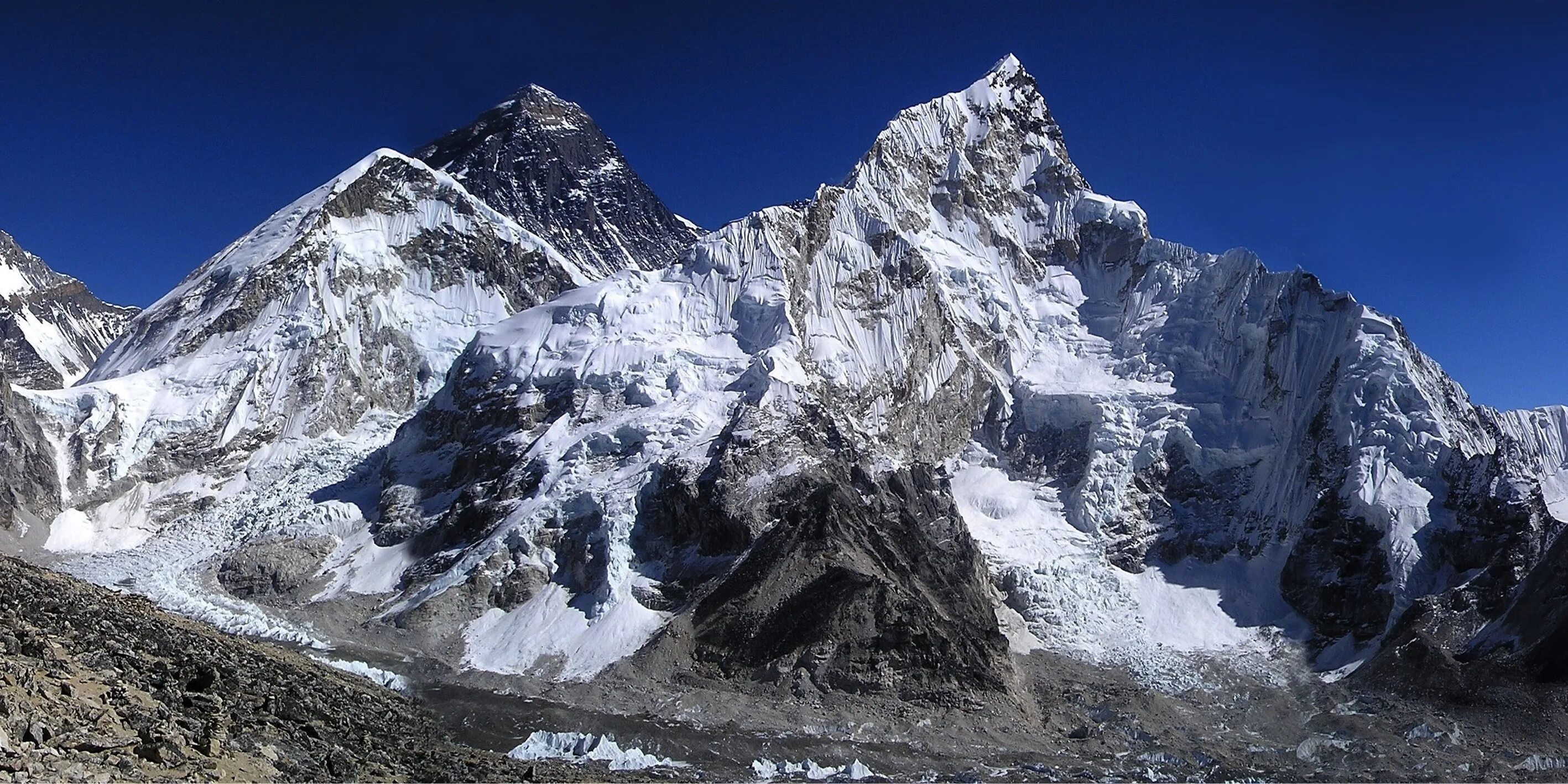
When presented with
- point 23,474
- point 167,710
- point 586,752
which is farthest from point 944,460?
point 167,710

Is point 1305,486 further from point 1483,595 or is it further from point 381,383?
point 381,383

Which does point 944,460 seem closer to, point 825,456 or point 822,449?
point 822,449

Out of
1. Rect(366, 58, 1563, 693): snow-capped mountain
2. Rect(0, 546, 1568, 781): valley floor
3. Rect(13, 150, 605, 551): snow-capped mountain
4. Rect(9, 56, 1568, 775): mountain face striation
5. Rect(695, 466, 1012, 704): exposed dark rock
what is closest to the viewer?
Rect(0, 546, 1568, 781): valley floor

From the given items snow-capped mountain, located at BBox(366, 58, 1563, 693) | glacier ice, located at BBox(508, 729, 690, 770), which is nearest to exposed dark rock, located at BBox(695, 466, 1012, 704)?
snow-capped mountain, located at BBox(366, 58, 1563, 693)

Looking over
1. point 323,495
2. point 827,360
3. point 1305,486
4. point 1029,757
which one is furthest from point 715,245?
point 1029,757

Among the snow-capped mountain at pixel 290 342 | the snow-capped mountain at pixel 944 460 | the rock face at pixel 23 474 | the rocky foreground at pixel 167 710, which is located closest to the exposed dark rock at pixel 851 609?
the snow-capped mountain at pixel 944 460

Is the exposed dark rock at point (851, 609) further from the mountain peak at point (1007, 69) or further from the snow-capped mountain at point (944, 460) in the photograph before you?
the mountain peak at point (1007, 69)

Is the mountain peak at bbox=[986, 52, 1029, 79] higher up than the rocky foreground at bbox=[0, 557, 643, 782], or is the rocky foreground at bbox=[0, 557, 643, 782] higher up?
the mountain peak at bbox=[986, 52, 1029, 79]

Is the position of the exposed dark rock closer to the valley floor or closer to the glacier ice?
the valley floor
